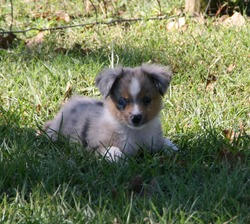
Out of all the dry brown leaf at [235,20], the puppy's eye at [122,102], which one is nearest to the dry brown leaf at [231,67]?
the dry brown leaf at [235,20]

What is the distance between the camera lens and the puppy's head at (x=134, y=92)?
5.36 meters

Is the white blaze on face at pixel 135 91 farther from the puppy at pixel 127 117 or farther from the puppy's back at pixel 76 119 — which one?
the puppy's back at pixel 76 119

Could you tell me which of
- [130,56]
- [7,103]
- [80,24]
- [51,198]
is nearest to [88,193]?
[51,198]

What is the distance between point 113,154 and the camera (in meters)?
5.26

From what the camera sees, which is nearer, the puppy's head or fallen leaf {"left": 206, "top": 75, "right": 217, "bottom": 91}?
the puppy's head

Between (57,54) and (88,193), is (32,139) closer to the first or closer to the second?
(88,193)

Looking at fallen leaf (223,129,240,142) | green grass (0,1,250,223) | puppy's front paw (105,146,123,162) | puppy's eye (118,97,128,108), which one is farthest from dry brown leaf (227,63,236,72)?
puppy's front paw (105,146,123,162)

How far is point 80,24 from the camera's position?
8.30 meters

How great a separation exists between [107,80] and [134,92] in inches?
9.2

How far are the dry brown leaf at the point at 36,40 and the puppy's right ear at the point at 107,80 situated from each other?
2445 millimetres

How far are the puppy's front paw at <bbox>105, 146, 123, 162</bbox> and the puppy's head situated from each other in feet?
0.73

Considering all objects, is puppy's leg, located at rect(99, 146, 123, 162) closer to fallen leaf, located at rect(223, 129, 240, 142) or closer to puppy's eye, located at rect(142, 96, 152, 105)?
puppy's eye, located at rect(142, 96, 152, 105)

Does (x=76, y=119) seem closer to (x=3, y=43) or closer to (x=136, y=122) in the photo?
(x=136, y=122)

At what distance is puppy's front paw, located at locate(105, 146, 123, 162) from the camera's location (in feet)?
16.7
